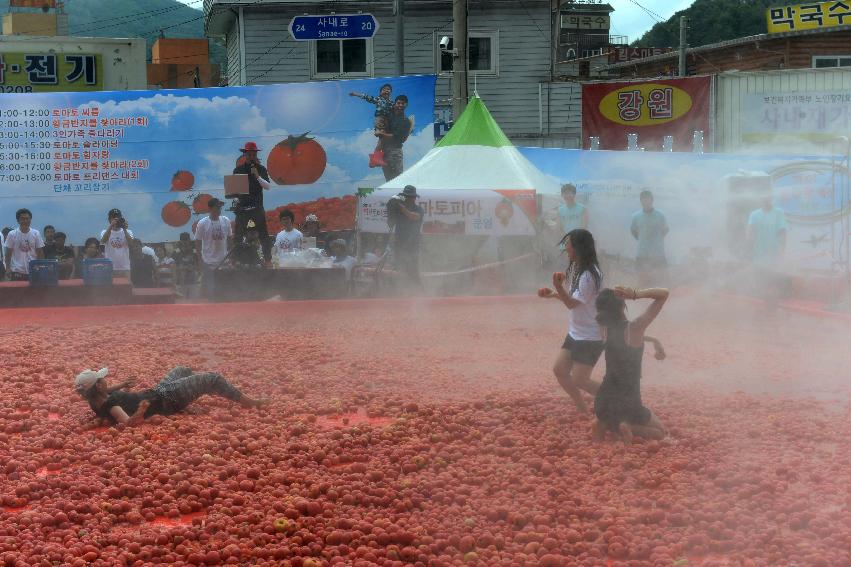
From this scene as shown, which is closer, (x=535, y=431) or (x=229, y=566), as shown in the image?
(x=229, y=566)

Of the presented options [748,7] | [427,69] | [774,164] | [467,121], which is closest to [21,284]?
[467,121]

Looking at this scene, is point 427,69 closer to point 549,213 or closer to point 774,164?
point 549,213

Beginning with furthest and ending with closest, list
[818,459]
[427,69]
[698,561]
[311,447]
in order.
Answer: [427,69] → [311,447] → [818,459] → [698,561]

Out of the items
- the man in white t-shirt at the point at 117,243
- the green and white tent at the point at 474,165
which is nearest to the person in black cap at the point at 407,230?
the green and white tent at the point at 474,165

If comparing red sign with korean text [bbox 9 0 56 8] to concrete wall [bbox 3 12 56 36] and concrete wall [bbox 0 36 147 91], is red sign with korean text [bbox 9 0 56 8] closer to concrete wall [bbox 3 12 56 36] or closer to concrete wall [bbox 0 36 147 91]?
concrete wall [bbox 3 12 56 36]

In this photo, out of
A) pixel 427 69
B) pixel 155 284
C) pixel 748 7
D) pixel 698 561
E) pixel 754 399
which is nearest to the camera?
pixel 698 561

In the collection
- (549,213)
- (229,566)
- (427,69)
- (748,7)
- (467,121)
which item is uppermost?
(748,7)

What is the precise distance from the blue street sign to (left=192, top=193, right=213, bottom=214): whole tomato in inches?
240

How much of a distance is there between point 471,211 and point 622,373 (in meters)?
11.0

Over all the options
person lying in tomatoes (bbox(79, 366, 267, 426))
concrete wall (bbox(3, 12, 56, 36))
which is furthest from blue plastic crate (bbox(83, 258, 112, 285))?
concrete wall (bbox(3, 12, 56, 36))

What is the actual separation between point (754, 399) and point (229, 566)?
535cm

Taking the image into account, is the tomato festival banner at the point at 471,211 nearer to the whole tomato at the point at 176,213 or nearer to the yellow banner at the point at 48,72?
the whole tomato at the point at 176,213

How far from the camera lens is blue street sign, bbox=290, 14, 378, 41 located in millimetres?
24188

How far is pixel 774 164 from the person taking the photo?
16.3m
